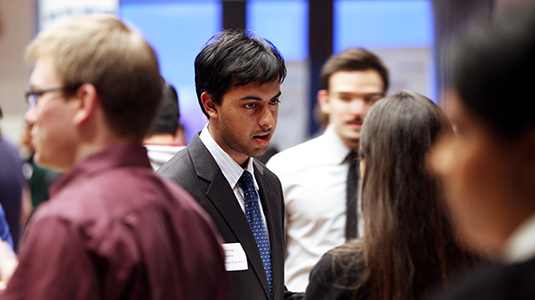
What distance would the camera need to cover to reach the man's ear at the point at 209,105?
2.16 metres

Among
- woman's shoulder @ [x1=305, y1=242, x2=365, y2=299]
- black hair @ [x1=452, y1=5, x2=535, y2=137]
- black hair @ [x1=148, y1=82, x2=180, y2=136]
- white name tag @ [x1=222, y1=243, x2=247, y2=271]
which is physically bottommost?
white name tag @ [x1=222, y1=243, x2=247, y2=271]

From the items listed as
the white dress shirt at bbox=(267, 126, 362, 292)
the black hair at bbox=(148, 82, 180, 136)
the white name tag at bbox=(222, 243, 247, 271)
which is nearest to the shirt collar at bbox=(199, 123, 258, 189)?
the white name tag at bbox=(222, 243, 247, 271)

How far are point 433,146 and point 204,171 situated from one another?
2.46 ft

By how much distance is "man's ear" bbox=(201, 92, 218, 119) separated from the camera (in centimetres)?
216

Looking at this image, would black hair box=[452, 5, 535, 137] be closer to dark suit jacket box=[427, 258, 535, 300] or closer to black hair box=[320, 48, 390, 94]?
dark suit jacket box=[427, 258, 535, 300]

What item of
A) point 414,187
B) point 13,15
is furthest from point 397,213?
point 13,15

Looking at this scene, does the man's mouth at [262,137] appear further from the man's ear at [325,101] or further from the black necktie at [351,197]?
the man's ear at [325,101]

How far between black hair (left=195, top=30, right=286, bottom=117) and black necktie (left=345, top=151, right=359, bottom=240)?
2.59 ft

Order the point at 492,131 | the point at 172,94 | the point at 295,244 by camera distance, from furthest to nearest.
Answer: the point at 172,94
the point at 295,244
the point at 492,131

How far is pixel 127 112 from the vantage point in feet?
3.74

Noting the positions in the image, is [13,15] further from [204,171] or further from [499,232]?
[499,232]

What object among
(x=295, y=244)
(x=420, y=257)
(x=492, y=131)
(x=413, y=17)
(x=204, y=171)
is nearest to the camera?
(x=492, y=131)

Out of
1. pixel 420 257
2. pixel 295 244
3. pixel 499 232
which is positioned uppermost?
pixel 499 232

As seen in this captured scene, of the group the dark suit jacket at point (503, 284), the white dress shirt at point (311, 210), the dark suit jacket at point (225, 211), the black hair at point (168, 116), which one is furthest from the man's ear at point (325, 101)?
the dark suit jacket at point (503, 284)
